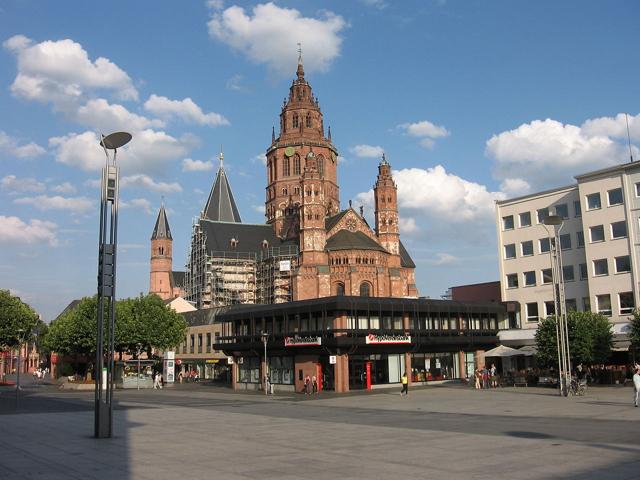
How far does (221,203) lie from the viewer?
14025 centimetres

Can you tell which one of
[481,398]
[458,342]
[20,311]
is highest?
[20,311]

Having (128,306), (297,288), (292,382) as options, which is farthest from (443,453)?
(297,288)

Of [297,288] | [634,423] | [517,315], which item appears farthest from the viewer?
[297,288]

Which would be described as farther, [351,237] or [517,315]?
[351,237]

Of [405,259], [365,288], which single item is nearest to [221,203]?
[405,259]

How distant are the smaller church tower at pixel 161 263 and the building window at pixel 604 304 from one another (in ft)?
313

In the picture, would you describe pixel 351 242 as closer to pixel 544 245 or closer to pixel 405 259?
pixel 405 259

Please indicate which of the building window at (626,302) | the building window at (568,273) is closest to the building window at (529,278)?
the building window at (568,273)

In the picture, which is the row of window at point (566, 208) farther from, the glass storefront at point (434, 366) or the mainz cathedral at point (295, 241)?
the mainz cathedral at point (295, 241)

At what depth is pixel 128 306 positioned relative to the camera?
74.9 metres

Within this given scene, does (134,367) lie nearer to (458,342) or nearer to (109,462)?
(458,342)

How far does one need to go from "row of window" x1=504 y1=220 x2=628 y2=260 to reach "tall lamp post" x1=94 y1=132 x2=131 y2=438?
1541 inches

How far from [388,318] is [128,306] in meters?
33.6

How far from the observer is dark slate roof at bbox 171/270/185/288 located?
140 meters
